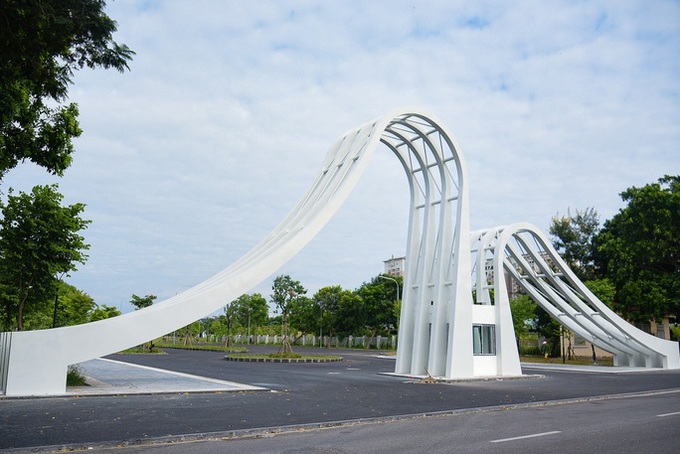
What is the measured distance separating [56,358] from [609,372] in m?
25.2

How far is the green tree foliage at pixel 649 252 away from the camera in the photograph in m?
Result: 36.9

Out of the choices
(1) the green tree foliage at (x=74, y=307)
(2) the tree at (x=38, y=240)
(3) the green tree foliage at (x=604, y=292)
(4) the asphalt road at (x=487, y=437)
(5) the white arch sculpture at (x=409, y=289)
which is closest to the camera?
(4) the asphalt road at (x=487, y=437)

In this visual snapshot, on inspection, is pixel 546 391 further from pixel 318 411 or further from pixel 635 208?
pixel 635 208

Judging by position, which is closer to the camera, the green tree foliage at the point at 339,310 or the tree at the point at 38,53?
→ the tree at the point at 38,53

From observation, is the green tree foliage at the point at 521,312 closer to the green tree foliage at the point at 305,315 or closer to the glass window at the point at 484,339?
the glass window at the point at 484,339

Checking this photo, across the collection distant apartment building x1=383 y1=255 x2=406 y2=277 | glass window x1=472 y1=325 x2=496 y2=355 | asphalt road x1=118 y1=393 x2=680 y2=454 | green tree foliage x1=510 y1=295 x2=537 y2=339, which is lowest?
asphalt road x1=118 y1=393 x2=680 y2=454

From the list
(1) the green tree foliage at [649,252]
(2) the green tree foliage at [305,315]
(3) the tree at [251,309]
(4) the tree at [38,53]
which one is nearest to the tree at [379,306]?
(2) the green tree foliage at [305,315]

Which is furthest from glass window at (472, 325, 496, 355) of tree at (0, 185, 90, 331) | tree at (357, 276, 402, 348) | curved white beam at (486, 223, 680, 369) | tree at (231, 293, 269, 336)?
tree at (231, 293, 269, 336)

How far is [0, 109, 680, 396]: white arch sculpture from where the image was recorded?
13.6 meters

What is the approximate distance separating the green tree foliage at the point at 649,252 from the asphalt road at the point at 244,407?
20.5m

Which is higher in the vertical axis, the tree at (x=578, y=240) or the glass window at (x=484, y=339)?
the tree at (x=578, y=240)

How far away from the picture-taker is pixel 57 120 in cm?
1334

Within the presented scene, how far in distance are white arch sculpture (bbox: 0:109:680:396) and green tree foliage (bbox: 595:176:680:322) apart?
12.1 metres

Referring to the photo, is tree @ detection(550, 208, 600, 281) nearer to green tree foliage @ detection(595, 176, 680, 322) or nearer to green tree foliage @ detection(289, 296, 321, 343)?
green tree foliage @ detection(595, 176, 680, 322)
